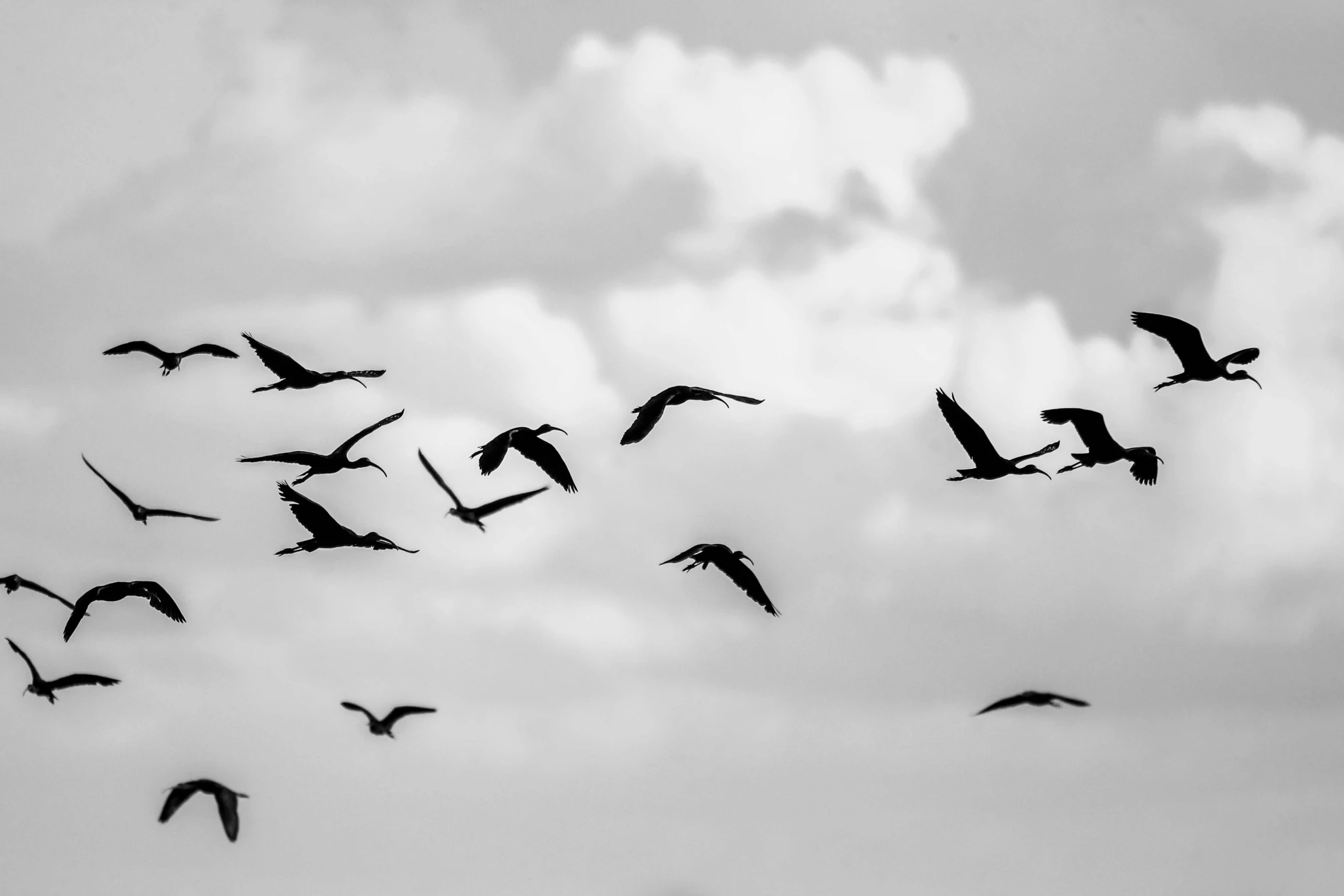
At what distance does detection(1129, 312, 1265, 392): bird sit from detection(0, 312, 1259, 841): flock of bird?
0.03 meters

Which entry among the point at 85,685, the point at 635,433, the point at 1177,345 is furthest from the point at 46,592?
the point at 1177,345

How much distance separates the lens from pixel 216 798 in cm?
3366

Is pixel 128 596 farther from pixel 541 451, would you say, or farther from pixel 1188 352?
pixel 1188 352

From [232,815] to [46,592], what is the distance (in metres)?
8.04

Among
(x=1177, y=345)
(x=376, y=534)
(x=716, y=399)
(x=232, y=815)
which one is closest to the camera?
(x=232, y=815)

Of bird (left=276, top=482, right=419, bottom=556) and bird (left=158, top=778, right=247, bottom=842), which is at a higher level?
bird (left=276, top=482, right=419, bottom=556)

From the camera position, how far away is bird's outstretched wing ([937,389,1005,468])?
39750 mm

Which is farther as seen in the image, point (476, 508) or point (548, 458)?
point (548, 458)

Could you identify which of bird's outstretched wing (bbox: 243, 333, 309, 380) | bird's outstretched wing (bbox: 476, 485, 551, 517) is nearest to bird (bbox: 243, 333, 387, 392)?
bird's outstretched wing (bbox: 243, 333, 309, 380)

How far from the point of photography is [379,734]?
123ft

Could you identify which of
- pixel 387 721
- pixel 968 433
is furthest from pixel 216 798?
pixel 968 433

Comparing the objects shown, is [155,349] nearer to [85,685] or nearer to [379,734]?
[85,685]

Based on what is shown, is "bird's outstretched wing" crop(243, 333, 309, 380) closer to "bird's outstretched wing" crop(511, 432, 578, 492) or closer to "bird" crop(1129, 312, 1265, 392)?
"bird's outstretched wing" crop(511, 432, 578, 492)

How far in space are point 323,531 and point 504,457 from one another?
183 inches
